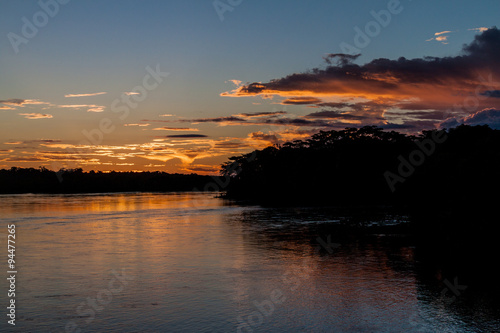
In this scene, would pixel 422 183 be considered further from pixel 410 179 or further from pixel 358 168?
pixel 358 168

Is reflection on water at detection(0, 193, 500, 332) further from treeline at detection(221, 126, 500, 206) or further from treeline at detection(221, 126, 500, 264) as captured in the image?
treeline at detection(221, 126, 500, 206)

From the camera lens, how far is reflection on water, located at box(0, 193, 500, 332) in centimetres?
1664

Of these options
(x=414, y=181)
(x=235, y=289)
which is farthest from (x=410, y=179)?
(x=235, y=289)

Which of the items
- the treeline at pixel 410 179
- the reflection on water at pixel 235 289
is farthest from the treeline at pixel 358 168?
the reflection on water at pixel 235 289

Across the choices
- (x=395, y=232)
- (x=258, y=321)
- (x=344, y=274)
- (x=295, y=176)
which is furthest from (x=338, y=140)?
(x=258, y=321)

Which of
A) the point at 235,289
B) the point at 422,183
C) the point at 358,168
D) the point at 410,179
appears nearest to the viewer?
the point at 235,289

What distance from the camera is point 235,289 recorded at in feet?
71.1

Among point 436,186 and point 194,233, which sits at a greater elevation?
point 436,186

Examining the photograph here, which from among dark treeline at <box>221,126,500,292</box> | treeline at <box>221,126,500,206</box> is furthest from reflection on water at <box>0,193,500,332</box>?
treeline at <box>221,126,500,206</box>

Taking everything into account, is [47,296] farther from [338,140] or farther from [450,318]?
[338,140]

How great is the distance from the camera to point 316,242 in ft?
125

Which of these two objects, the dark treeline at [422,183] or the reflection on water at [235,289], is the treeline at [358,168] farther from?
the reflection on water at [235,289]

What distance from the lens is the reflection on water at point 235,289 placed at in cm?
1664

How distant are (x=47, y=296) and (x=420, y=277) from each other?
1645 centimetres
